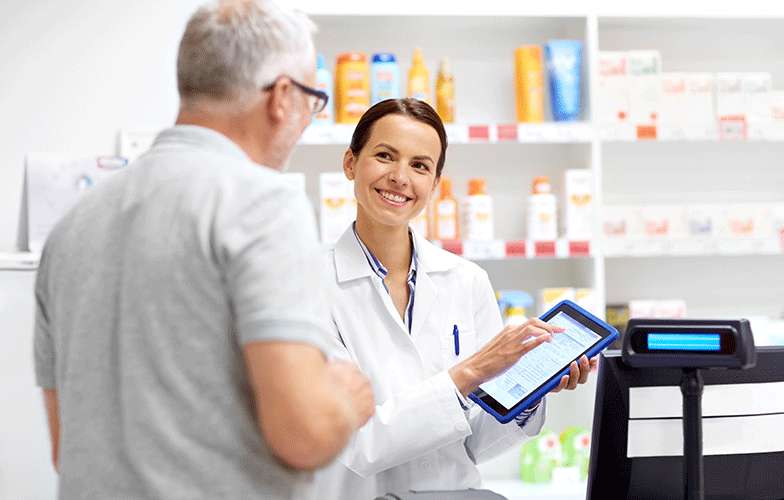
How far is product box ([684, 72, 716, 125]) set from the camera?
112 inches

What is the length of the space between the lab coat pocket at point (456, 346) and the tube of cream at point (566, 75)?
4.96 feet

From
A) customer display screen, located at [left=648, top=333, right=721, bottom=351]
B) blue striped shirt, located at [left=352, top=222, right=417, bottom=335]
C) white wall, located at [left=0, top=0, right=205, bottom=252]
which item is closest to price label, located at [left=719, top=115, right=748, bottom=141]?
blue striped shirt, located at [left=352, top=222, right=417, bottom=335]

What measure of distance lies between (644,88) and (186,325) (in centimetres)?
248

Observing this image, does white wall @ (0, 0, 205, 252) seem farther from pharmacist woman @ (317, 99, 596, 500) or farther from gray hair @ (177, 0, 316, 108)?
gray hair @ (177, 0, 316, 108)

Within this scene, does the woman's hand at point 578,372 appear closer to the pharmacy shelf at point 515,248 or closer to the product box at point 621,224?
the pharmacy shelf at point 515,248

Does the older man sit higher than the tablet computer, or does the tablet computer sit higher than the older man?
the older man

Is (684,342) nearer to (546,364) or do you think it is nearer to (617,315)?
(546,364)

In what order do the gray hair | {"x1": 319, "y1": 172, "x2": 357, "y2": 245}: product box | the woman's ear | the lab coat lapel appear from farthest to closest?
{"x1": 319, "y1": 172, "x2": 357, "y2": 245}: product box
the woman's ear
the lab coat lapel
the gray hair

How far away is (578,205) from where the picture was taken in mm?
2811

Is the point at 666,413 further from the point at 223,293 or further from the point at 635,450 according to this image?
the point at 223,293

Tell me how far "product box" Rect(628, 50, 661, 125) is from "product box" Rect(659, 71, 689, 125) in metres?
0.03

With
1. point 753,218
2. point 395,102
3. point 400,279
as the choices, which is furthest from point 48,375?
point 753,218

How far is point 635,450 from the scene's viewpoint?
1.19 m

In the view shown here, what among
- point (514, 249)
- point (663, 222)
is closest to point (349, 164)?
point (514, 249)
